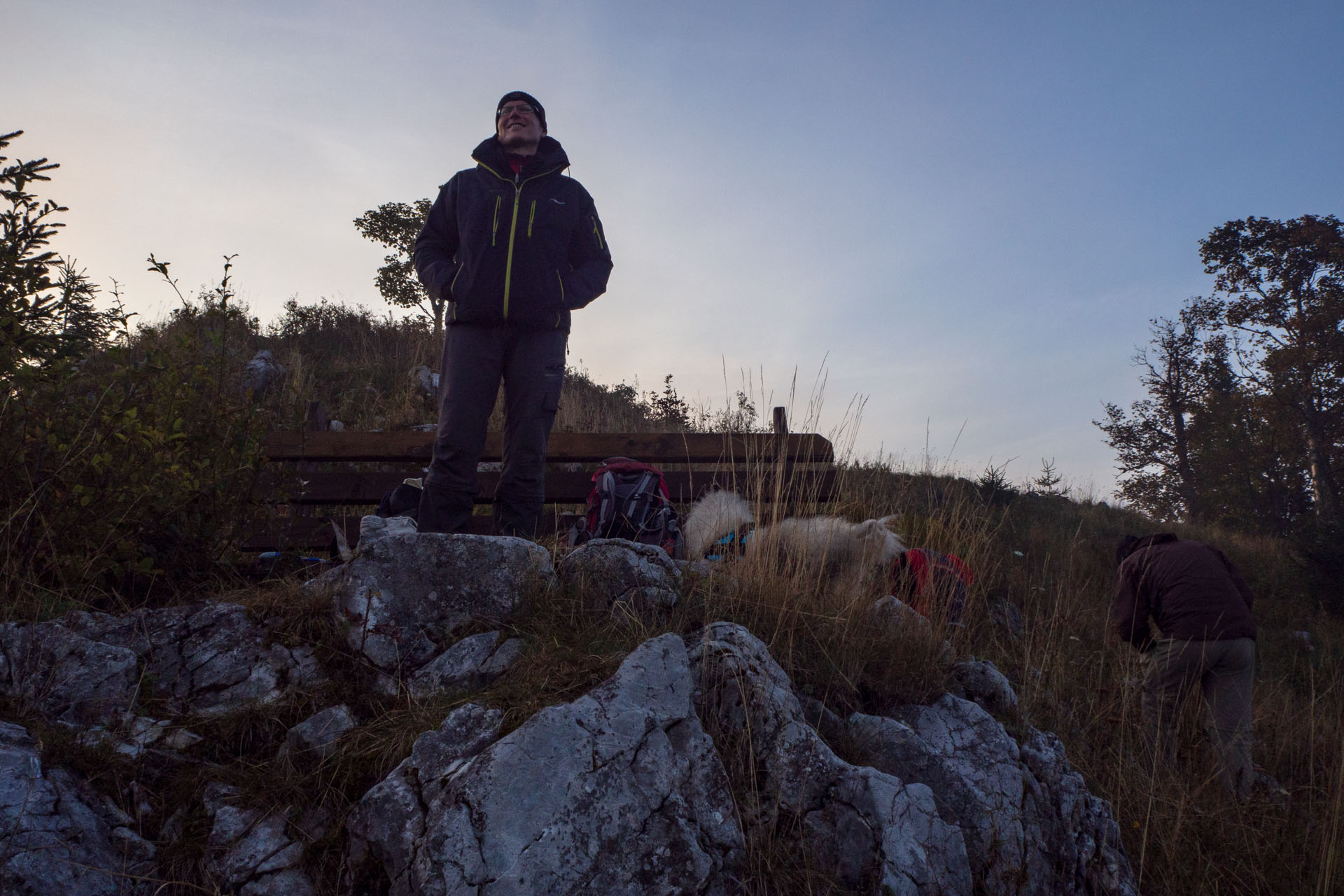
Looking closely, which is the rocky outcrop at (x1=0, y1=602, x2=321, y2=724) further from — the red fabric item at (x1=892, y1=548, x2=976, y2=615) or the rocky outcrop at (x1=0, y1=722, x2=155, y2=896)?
the red fabric item at (x1=892, y1=548, x2=976, y2=615)

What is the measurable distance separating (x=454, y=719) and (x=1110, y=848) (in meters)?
2.33

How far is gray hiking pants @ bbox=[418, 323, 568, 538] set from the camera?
4.32 metres

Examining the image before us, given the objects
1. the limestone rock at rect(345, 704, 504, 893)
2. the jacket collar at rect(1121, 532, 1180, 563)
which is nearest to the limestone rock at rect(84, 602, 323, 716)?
the limestone rock at rect(345, 704, 504, 893)

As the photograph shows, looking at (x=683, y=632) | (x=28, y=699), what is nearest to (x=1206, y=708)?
(x=683, y=632)

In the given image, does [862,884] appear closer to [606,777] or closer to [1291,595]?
[606,777]

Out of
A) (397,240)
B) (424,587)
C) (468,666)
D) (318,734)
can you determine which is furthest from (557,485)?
(397,240)

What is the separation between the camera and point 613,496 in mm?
4836

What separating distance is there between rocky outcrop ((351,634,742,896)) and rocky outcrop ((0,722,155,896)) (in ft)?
1.94

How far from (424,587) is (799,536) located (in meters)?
1.84

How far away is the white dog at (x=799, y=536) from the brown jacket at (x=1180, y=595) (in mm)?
2063

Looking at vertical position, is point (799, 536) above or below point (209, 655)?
above

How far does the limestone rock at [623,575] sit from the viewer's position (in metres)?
3.20

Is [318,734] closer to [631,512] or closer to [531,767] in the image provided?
[531,767]

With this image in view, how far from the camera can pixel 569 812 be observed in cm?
200
